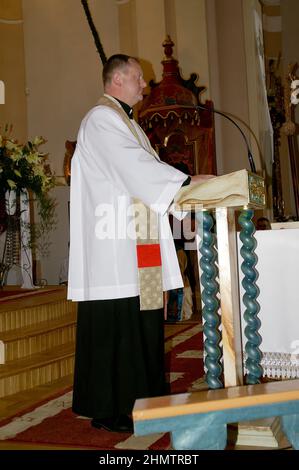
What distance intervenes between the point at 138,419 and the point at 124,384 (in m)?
1.15

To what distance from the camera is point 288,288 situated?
134 inches

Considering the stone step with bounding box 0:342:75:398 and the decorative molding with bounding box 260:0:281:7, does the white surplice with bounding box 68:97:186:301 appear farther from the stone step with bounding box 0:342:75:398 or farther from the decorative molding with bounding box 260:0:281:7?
the decorative molding with bounding box 260:0:281:7

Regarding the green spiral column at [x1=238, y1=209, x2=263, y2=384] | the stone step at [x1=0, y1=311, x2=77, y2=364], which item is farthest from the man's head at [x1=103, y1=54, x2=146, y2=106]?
the stone step at [x1=0, y1=311, x2=77, y2=364]

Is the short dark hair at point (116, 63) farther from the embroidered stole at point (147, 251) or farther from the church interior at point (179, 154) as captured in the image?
the church interior at point (179, 154)

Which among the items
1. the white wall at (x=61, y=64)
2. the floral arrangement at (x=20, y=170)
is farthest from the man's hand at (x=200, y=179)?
the white wall at (x=61, y=64)

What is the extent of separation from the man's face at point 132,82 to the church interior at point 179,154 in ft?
3.12

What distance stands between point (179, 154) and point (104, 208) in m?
5.38

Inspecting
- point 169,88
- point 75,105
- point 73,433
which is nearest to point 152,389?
→ point 73,433

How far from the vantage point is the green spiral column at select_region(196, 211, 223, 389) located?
2.59 metres

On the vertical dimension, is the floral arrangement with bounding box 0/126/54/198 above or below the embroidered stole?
above

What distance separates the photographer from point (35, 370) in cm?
415

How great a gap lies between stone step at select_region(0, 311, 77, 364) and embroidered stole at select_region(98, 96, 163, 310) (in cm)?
163

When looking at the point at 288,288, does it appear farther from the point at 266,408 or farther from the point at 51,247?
the point at 51,247

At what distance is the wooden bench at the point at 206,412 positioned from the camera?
1834 mm
